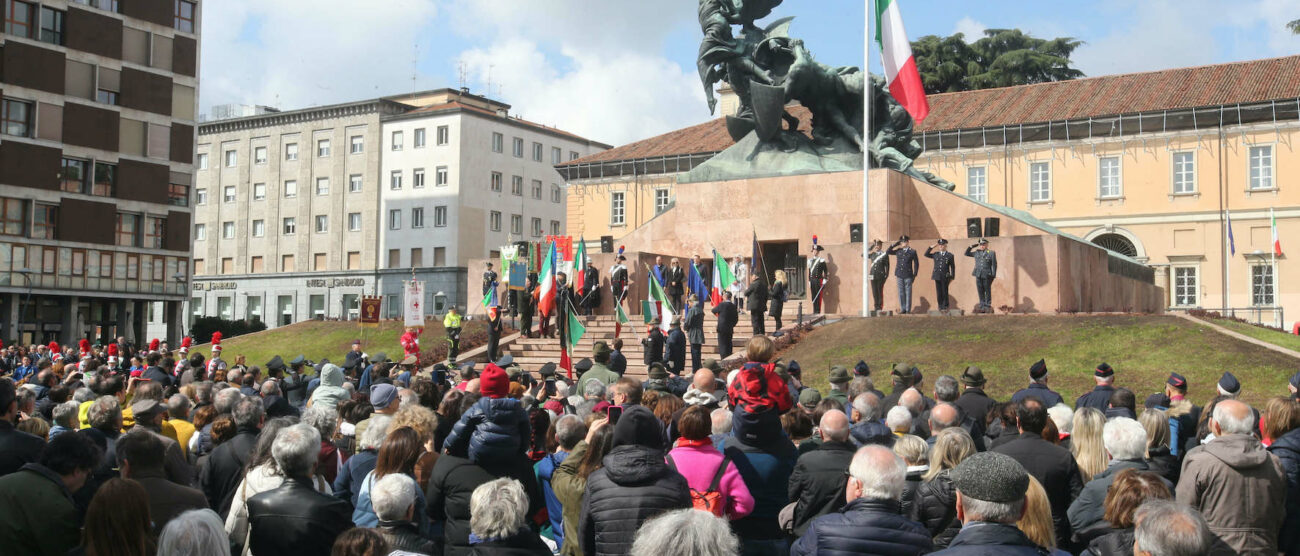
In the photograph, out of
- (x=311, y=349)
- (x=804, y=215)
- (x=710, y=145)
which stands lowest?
(x=311, y=349)

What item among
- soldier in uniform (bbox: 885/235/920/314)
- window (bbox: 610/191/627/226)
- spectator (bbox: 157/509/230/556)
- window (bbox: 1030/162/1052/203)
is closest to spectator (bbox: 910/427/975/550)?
spectator (bbox: 157/509/230/556)

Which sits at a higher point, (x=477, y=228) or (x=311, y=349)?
(x=477, y=228)

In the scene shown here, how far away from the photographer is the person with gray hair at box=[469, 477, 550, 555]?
460 centimetres

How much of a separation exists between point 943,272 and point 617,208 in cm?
4201

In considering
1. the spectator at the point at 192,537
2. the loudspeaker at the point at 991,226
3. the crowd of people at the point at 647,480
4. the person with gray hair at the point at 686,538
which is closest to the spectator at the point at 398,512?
the crowd of people at the point at 647,480

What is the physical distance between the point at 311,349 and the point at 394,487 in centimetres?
2753

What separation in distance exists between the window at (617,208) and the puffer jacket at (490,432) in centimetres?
5672

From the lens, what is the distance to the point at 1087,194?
51469mm

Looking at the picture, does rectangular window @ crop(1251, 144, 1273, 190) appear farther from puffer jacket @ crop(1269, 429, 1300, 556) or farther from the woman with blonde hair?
the woman with blonde hair

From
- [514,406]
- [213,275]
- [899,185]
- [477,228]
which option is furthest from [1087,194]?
[213,275]

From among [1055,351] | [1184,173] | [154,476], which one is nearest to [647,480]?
[154,476]

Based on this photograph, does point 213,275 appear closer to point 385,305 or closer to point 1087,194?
point 385,305

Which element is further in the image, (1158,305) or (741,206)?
(1158,305)

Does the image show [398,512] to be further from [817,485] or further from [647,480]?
[817,485]
